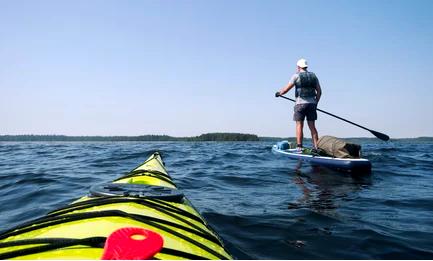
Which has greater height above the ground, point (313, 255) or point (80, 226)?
point (80, 226)

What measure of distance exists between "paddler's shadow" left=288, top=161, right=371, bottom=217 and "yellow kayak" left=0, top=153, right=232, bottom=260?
2.42m

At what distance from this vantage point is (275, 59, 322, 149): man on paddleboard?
972cm

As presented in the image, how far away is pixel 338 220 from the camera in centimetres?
423

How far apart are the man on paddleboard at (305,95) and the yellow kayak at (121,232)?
23.2 feet

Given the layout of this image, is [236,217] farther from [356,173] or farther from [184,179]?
[356,173]

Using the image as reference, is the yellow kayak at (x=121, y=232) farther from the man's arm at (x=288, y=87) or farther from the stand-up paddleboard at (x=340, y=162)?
the man's arm at (x=288, y=87)

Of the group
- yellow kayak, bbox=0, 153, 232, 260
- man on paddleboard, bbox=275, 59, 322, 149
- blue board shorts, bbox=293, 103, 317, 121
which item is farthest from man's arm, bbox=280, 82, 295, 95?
yellow kayak, bbox=0, 153, 232, 260

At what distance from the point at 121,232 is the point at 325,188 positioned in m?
5.53

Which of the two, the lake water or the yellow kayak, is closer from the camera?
the yellow kayak

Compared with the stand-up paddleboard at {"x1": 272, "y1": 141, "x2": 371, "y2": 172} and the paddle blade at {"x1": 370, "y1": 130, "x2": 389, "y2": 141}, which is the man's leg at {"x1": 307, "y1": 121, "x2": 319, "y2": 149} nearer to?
the stand-up paddleboard at {"x1": 272, "y1": 141, "x2": 371, "y2": 172}

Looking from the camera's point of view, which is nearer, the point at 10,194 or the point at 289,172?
the point at 10,194

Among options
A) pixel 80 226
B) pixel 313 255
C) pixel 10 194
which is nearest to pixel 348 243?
pixel 313 255

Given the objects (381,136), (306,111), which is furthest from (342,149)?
(381,136)

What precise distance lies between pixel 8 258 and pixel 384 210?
4.74 metres
